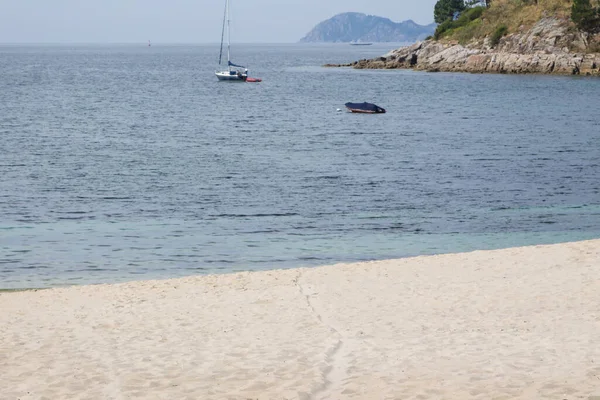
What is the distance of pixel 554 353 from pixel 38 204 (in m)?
25.4

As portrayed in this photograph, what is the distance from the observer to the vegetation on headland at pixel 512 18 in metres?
124

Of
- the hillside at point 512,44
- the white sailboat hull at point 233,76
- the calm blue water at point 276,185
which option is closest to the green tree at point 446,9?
the hillside at point 512,44

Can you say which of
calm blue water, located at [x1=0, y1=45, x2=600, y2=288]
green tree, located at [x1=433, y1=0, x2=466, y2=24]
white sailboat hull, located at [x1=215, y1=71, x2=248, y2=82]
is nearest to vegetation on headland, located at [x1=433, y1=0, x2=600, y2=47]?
green tree, located at [x1=433, y1=0, x2=466, y2=24]

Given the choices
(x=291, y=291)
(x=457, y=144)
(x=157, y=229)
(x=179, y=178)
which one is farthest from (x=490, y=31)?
(x=291, y=291)

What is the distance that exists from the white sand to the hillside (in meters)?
110

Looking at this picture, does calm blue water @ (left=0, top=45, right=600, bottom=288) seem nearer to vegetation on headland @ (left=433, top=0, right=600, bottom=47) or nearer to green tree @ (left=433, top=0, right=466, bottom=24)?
vegetation on headland @ (left=433, top=0, right=600, bottom=47)

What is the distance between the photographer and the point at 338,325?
1594cm

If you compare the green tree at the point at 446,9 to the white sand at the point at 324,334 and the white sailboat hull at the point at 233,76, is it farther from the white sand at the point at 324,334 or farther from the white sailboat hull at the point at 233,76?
the white sand at the point at 324,334

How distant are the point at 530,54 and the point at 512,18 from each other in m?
12.7

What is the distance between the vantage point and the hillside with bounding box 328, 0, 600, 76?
412 feet

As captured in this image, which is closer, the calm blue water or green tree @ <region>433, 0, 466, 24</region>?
the calm blue water

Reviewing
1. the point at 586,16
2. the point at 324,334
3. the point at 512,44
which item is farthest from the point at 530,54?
the point at 324,334

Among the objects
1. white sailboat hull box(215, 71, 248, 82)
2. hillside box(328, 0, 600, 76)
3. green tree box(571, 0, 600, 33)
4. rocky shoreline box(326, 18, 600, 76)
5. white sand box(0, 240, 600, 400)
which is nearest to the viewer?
white sand box(0, 240, 600, 400)

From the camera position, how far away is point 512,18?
140750mm
